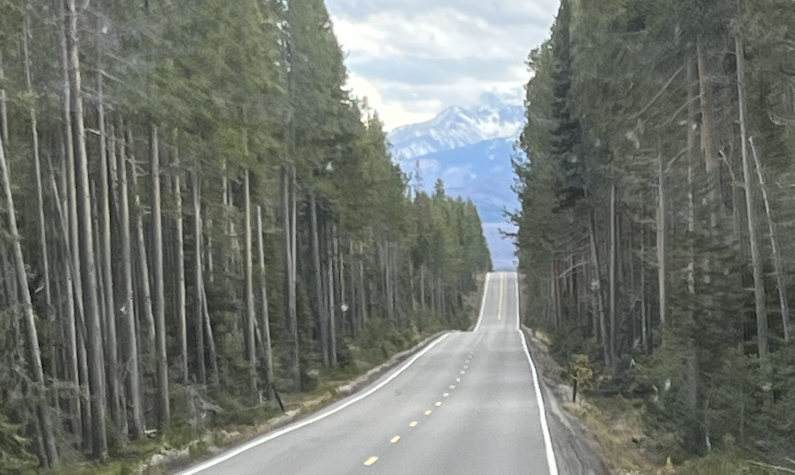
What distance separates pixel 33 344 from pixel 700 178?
18.4 metres

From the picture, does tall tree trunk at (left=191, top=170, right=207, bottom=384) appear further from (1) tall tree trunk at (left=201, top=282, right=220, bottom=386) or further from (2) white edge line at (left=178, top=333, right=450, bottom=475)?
(2) white edge line at (left=178, top=333, right=450, bottom=475)

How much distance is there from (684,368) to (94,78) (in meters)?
15.1

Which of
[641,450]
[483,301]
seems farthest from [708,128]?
[483,301]

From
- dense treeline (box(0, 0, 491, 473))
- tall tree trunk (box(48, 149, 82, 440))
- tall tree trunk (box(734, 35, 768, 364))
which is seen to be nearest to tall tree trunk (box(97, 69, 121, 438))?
dense treeline (box(0, 0, 491, 473))

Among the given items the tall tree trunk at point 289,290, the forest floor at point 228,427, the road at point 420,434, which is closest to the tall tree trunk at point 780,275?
the road at point 420,434

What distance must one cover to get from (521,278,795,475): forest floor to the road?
3.07 feet

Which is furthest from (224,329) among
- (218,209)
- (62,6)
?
(62,6)

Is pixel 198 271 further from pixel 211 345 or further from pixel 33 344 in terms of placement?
pixel 33 344

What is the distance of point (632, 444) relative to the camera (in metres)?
23.0

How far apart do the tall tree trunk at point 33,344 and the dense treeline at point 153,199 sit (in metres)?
0.06

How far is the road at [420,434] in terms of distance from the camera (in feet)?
50.4

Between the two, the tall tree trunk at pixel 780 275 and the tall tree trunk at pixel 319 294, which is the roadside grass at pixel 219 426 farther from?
the tall tree trunk at pixel 780 275

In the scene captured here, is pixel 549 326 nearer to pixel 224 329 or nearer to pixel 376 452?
pixel 224 329

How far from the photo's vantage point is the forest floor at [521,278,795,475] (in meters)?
15.6
